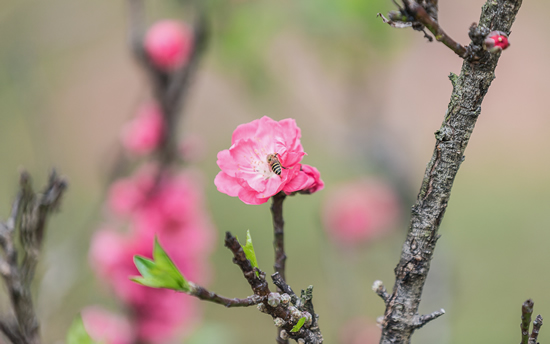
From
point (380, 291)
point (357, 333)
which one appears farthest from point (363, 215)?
point (380, 291)

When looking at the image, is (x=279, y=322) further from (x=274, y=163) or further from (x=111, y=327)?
(x=111, y=327)

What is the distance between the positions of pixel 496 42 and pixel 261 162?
16 centimetres

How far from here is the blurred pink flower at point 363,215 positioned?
3.96ft

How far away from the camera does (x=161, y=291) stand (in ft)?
2.70

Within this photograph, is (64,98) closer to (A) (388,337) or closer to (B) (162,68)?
(B) (162,68)

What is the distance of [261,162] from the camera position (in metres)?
0.32

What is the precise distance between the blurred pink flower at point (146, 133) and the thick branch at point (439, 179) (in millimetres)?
532

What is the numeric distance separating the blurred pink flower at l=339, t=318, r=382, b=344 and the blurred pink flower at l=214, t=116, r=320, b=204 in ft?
2.38

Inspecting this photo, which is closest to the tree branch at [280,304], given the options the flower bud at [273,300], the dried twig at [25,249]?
the flower bud at [273,300]

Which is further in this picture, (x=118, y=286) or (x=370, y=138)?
(x=370, y=138)

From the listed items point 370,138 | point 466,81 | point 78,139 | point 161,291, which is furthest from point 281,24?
point 78,139

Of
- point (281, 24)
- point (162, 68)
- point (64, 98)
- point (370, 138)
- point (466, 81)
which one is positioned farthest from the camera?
point (64, 98)

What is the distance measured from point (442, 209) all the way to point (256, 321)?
1899mm

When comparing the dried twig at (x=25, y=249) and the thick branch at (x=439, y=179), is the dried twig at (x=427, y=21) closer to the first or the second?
the thick branch at (x=439, y=179)
